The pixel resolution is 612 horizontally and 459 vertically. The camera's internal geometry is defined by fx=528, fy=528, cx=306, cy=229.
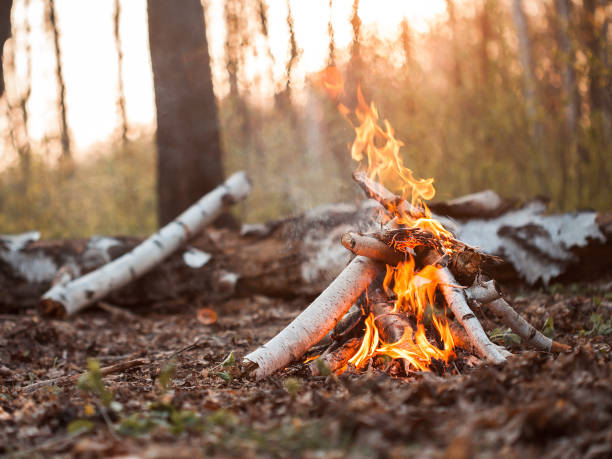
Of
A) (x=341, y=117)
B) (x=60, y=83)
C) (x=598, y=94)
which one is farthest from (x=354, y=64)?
(x=60, y=83)

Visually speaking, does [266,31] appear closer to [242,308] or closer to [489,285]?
[242,308]

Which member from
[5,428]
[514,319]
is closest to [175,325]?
[5,428]

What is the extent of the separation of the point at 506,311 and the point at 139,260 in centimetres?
396

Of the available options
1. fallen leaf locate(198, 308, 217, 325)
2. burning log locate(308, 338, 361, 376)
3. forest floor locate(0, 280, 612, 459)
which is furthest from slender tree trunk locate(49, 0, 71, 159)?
burning log locate(308, 338, 361, 376)

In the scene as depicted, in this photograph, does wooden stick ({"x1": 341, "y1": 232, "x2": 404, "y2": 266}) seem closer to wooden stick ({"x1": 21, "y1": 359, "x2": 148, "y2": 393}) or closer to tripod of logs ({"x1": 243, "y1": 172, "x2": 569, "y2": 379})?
tripod of logs ({"x1": 243, "y1": 172, "x2": 569, "y2": 379})

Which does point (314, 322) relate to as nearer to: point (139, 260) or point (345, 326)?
point (345, 326)

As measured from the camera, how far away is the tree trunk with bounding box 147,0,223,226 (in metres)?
7.10

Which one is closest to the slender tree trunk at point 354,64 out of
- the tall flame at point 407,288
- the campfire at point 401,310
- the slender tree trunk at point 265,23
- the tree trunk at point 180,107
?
the slender tree trunk at point 265,23

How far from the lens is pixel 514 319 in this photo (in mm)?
3146

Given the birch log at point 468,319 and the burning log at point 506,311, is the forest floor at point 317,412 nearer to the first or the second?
the birch log at point 468,319

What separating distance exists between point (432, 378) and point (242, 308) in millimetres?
3358

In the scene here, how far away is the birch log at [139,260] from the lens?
5234 mm

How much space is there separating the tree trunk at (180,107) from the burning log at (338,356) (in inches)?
168

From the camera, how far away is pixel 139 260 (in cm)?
571
